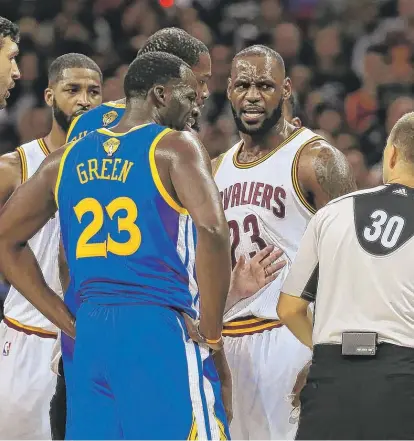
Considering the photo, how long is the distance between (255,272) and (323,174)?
0.57m

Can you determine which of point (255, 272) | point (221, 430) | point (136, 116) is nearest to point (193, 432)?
point (221, 430)

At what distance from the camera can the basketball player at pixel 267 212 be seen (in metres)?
5.16

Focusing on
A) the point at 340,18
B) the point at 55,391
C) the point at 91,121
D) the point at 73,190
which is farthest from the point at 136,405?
the point at 340,18

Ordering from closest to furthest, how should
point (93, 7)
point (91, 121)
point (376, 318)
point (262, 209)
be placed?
point (376, 318) < point (91, 121) < point (262, 209) < point (93, 7)

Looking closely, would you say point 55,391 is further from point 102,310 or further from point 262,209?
point 102,310

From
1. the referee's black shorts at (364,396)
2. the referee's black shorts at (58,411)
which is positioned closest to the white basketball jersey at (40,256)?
the referee's black shorts at (58,411)

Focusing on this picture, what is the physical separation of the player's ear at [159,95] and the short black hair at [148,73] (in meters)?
0.02

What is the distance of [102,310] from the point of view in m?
3.79

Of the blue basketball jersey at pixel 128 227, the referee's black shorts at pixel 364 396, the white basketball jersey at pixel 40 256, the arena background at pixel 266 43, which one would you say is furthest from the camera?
the arena background at pixel 266 43

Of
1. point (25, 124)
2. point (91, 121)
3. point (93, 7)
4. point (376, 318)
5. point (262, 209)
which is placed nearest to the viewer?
point (376, 318)

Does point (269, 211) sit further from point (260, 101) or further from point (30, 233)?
point (30, 233)

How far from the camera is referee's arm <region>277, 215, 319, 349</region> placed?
3873 mm

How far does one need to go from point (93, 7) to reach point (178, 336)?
24.1 ft

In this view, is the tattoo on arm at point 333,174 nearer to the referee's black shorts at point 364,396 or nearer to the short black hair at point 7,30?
the referee's black shorts at point 364,396
